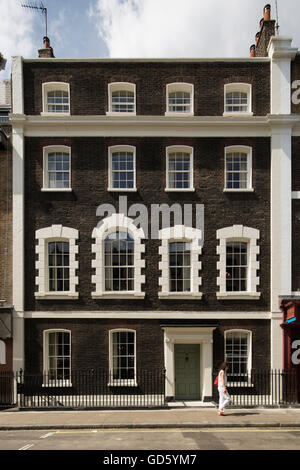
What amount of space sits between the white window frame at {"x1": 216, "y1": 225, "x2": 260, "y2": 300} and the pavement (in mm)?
4445

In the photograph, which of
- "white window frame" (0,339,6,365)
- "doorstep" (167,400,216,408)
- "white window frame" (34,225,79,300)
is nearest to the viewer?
"doorstep" (167,400,216,408)

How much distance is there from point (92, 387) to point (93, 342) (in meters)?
1.79

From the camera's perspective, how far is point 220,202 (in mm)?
17062

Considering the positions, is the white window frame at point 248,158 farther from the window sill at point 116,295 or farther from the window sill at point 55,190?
the window sill at point 55,190

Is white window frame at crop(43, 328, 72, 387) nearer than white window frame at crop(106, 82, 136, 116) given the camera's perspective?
Yes

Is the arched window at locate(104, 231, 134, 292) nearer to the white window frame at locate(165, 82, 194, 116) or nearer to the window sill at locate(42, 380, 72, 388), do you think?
the window sill at locate(42, 380, 72, 388)

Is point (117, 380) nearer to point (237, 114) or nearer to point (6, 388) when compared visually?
point (6, 388)

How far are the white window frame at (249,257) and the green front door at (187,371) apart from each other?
2.65 m

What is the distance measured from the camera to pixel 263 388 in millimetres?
16234

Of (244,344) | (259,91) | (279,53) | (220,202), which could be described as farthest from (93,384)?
(279,53)

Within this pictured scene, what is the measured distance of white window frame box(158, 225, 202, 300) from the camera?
1667cm

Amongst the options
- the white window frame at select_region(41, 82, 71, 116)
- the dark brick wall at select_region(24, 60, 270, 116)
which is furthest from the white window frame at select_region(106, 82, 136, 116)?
the white window frame at select_region(41, 82, 71, 116)

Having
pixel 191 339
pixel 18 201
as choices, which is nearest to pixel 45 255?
pixel 18 201

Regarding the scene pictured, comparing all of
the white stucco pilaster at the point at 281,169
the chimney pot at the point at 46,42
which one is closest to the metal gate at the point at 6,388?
the white stucco pilaster at the point at 281,169
